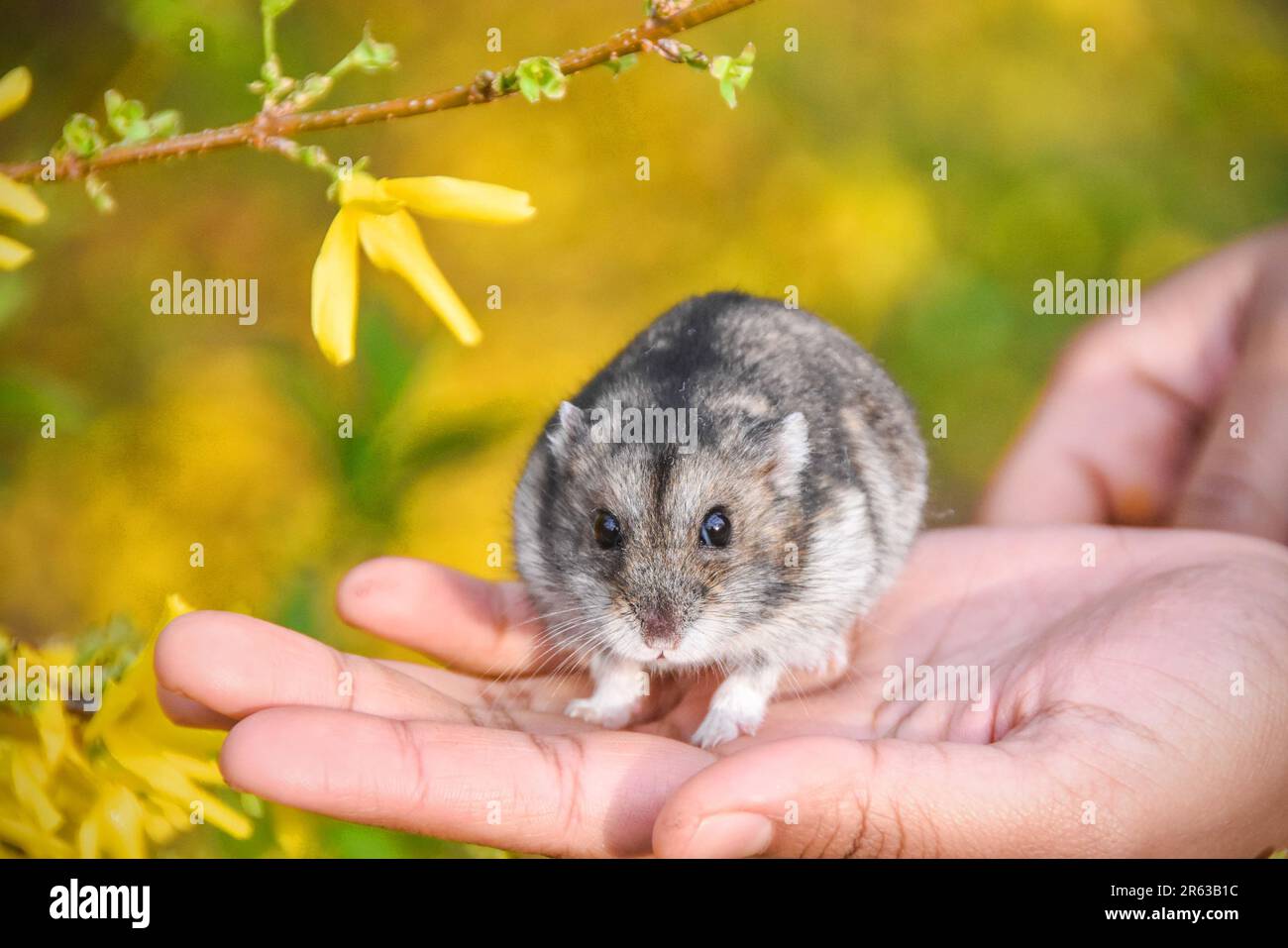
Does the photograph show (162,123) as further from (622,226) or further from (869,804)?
(622,226)

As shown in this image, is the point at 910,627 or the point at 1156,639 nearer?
the point at 1156,639

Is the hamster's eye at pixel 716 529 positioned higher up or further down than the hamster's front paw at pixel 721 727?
higher up

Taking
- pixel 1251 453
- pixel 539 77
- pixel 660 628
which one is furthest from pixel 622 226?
pixel 539 77

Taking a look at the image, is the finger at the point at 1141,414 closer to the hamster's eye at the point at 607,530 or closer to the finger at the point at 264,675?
the hamster's eye at the point at 607,530

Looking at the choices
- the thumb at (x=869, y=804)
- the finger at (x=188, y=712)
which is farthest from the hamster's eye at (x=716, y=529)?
the finger at (x=188, y=712)

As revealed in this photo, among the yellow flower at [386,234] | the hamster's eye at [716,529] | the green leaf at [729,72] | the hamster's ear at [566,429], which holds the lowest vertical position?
the hamster's eye at [716,529]
